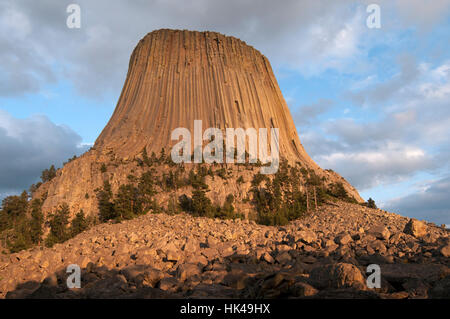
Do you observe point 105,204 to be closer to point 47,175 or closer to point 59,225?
point 59,225

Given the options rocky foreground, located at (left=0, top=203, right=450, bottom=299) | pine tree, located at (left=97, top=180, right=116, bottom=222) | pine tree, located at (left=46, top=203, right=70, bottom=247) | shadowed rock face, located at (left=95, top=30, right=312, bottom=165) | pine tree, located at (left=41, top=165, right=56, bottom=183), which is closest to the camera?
rocky foreground, located at (left=0, top=203, right=450, bottom=299)

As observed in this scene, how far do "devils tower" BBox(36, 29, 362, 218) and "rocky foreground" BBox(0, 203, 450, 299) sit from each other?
25549 millimetres

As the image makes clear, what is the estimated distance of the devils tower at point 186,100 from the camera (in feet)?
135

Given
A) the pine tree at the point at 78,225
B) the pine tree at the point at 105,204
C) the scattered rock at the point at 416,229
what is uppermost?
the pine tree at the point at 105,204

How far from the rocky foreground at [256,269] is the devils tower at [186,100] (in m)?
25.5

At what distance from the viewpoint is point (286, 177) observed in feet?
117

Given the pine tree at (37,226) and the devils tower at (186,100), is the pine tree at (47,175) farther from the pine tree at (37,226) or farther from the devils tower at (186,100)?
the pine tree at (37,226)

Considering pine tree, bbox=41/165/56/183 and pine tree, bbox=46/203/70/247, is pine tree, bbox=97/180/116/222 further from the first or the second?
pine tree, bbox=41/165/56/183

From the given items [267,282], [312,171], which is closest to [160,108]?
[312,171]

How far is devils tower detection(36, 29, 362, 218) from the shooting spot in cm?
4116

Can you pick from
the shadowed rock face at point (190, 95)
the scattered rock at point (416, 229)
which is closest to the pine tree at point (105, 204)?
the shadowed rock face at point (190, 95)

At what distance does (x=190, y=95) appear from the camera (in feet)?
153

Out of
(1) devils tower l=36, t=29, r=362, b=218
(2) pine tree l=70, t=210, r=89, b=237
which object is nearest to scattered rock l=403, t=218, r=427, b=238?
(1) devils tower l=36, t=29, r=362, b=218

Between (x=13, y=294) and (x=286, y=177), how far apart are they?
31565 mm
